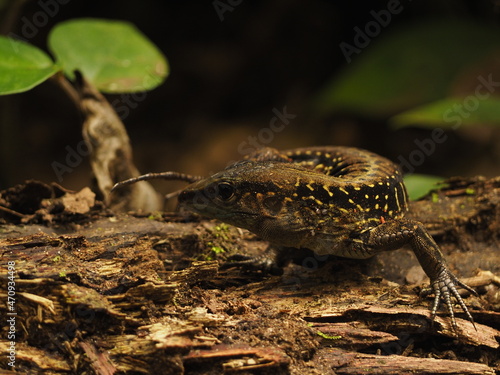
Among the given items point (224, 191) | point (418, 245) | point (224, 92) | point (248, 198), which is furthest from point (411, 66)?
point (224, 191)

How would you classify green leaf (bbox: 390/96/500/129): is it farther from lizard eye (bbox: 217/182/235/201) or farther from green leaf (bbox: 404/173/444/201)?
lizard eye (bbox: 217/182/235/201)

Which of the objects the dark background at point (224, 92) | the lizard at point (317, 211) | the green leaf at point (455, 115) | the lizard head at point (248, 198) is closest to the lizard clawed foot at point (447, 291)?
the lizard at point (317, 211)

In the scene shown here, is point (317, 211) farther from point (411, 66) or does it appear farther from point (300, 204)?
point (411, 66)

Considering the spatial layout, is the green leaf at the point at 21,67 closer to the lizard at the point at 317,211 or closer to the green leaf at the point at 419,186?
the lizard at the point at 317,211

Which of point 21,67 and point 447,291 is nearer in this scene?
point 447,291

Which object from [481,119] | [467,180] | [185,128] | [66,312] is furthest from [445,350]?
[185,128]

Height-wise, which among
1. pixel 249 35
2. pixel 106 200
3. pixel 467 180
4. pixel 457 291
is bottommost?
pixel 106 200

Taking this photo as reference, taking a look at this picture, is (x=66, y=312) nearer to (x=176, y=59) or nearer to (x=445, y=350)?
(x=445, y=350)
